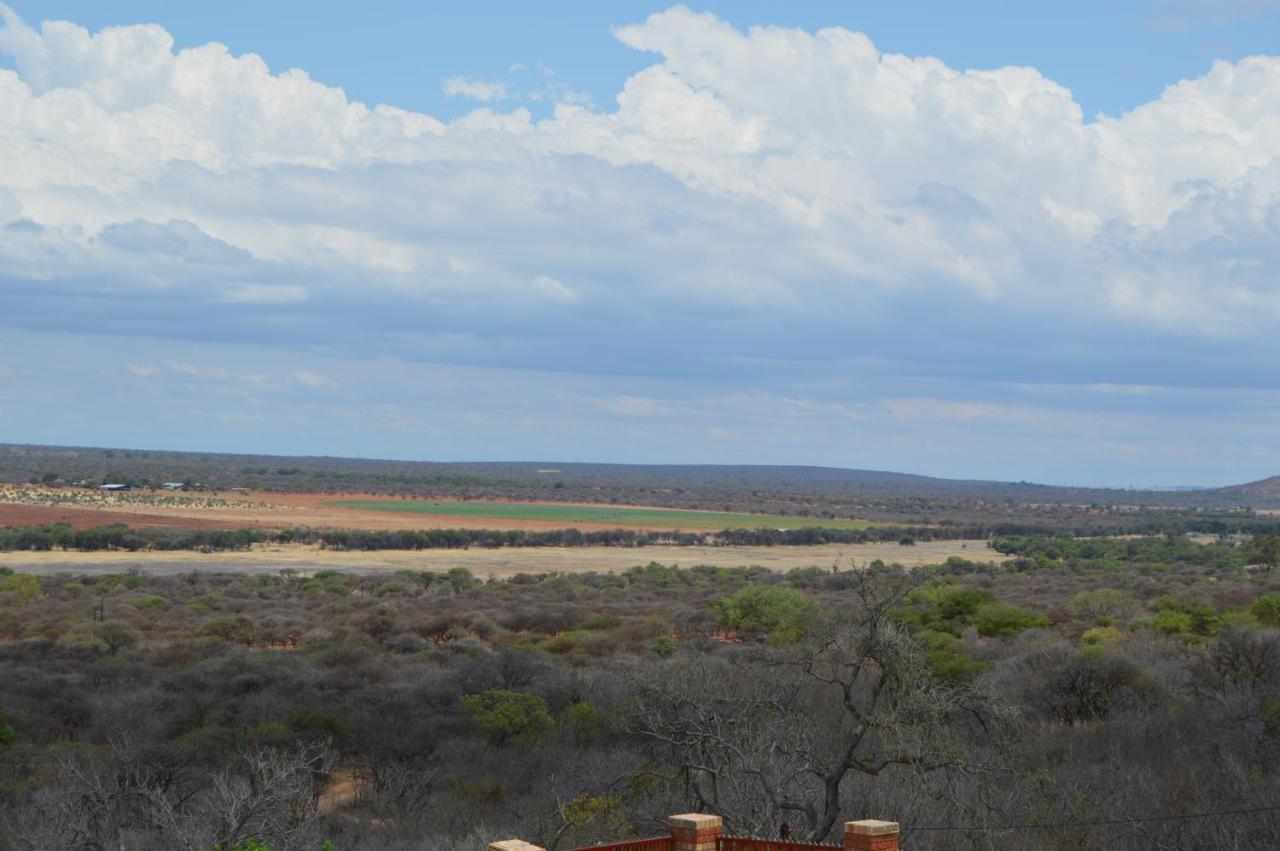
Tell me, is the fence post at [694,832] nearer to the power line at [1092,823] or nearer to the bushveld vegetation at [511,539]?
the power line at [1092,823]

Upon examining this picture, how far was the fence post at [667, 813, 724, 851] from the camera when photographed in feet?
40.0

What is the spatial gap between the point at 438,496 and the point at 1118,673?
157m

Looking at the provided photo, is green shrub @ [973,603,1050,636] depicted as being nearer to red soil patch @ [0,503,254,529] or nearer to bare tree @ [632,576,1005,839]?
bare tree @ [632,576,1005,839]

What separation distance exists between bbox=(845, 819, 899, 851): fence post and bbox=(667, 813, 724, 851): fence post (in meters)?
1.25

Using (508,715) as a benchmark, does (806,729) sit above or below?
above

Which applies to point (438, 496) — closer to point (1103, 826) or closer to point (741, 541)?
point (741, 541)

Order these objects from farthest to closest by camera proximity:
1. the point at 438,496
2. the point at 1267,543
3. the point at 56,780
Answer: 1. the point at 438,496
2. the point at 1267,543
3. the point at 56,780

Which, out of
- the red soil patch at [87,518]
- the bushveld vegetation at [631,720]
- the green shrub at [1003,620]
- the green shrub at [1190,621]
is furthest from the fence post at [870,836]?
the red soil patch at [87,518]

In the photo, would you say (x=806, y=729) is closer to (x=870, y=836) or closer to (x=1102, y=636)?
(x=870, y=836)

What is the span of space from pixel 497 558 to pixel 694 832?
250ft

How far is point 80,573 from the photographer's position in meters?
65.2

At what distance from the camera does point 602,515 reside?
15375 cm

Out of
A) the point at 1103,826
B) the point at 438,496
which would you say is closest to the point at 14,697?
the point at 1103,826

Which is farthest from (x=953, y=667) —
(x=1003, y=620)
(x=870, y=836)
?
(x=870, y=836)
